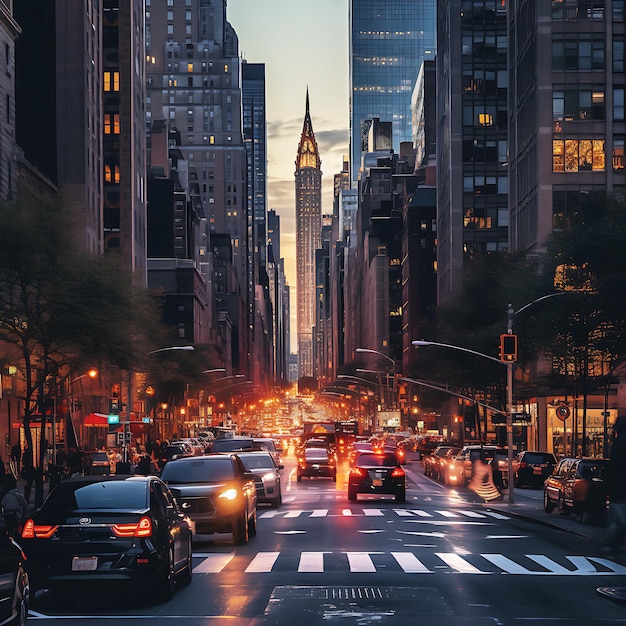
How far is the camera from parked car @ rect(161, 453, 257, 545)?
2453 cm

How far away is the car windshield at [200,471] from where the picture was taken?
82.8ft

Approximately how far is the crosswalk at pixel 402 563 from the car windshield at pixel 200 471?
90.4 inches

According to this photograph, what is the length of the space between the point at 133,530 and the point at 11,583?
15.0 ft

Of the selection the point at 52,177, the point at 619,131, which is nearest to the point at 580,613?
the point at 619,131

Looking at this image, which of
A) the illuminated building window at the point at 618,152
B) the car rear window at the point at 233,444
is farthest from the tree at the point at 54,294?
the illuminated building window at the point at 618,152

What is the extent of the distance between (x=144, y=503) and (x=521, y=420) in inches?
1822

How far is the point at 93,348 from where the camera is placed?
51.8 metres

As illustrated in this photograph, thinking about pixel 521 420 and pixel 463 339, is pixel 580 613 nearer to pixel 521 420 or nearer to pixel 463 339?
pixel 521 420

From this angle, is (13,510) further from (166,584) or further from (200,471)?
(200,471)

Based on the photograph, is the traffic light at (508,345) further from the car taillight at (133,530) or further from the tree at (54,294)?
the car taillight at (133,530)

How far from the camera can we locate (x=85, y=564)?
1573cm

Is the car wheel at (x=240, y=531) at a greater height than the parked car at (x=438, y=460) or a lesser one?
greater

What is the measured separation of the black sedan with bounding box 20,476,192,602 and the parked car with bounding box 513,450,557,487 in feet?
139

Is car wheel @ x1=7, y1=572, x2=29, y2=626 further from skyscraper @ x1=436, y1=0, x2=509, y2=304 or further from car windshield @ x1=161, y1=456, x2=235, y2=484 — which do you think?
skyscraper @ x1=436, y1=0, x2=509, y2=304
